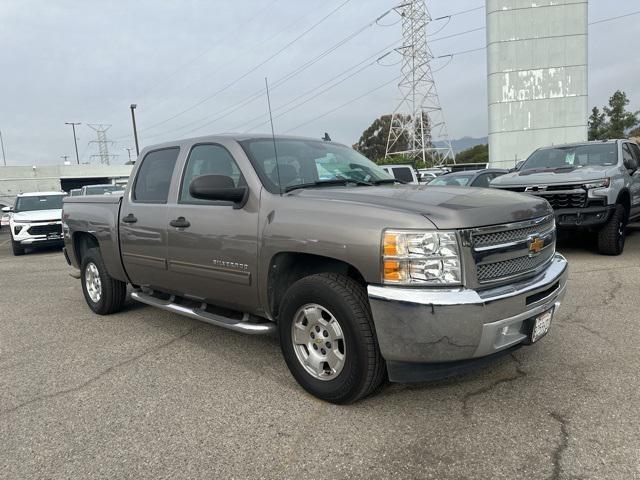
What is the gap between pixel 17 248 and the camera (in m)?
12.7

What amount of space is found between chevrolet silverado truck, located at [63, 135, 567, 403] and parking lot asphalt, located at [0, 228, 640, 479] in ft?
1.11

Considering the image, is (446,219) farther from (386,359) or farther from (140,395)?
(140,395)

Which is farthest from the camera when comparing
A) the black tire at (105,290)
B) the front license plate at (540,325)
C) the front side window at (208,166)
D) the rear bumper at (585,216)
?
the rear bumper at (585,216)

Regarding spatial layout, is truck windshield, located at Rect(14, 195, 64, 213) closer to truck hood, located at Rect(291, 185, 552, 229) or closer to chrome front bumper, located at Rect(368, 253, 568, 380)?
truck hood, located at Rect(291, 185, 552, 229)

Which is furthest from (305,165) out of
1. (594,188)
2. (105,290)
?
(594,188)

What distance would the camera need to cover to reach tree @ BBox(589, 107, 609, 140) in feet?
148

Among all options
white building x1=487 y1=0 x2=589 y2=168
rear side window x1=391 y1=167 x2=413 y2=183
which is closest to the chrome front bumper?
rear side window x1=391 y1=167 x2=413 y2=183

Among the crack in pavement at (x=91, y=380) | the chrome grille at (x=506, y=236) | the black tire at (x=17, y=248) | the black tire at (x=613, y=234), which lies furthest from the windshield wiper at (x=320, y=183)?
the black tire at (x=17, y=248)

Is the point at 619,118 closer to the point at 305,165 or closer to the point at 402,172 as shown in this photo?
the point at 402,172

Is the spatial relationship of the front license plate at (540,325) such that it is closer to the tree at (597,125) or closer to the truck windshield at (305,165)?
the truck windshield at (305,165)

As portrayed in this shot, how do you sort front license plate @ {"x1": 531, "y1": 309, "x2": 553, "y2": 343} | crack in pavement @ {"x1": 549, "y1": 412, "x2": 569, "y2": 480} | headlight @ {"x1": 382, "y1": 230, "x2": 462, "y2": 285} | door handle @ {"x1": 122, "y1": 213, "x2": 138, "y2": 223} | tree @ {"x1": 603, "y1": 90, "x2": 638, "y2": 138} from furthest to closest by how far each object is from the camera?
tree @ {"x1": 603, "y1": 90, "x2": 638, "y2": 138}, door handle @ {"x1": 122, "y1": 213, "x2": 138, "y2": 223}, front license plate @ {"x1": 531, "y1": 309, "x2": 553, "y2": 343}, headlight @ {"x1": 382, "y1": 230, "x2": 462, "y2": 285}, crack in pavement @ {"x1": 549, "y1": 412, "x2": 569, "y2": 480}

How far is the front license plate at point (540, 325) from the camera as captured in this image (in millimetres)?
3068

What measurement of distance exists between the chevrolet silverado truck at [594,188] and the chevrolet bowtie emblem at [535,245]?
486 cm

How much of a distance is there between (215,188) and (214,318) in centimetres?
112
